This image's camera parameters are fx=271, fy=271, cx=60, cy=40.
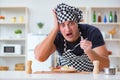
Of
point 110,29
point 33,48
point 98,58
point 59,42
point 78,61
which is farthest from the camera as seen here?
point 110,29

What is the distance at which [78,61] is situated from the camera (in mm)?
2188

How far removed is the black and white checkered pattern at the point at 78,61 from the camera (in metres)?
2.18

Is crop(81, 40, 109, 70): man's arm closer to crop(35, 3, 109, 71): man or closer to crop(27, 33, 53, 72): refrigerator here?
crop(35, 3, 109, 71): man

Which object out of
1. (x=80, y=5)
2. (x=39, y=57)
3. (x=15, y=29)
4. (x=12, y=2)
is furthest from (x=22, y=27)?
(x=39, y=57)

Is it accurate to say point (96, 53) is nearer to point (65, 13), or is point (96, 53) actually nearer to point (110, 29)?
point (65, 13)

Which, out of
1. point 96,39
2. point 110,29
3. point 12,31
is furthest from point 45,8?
point 96,39

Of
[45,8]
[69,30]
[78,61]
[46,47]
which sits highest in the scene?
[45,8]

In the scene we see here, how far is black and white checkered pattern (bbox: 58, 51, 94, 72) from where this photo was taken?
2.18 m

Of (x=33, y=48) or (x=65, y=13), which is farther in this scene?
(x=33, y=48)

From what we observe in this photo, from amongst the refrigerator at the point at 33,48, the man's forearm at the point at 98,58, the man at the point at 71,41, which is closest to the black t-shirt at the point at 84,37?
the man at the point at 71,41

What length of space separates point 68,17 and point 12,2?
4317 mm

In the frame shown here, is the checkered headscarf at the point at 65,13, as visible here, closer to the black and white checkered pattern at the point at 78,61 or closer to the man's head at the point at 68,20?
the man's head at the point at 68,20

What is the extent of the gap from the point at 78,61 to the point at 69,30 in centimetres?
26

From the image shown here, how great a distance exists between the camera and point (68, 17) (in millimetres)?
2162
